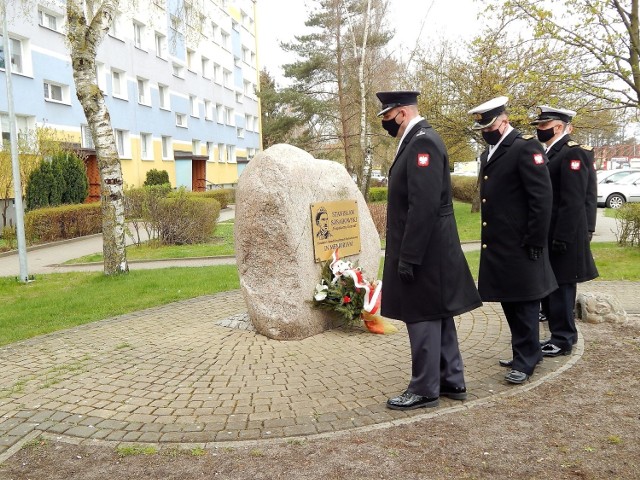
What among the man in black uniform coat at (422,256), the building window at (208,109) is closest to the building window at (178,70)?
the building window at (208,109)

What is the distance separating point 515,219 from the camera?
4211 millimetres

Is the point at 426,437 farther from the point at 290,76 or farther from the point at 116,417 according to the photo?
the point at 290,76

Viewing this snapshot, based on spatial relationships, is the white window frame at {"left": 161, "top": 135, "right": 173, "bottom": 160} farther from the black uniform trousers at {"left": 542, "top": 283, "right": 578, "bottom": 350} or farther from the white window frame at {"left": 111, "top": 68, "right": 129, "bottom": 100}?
the black uniform trousers at {"left": 542, "top": 283, "right": 578, "bottom": 350}

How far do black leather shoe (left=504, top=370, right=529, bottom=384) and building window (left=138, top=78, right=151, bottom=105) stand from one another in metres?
29.1

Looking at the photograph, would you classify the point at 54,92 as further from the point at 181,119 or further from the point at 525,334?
the point at 525,334

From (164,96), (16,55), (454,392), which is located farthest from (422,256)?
(164,96)

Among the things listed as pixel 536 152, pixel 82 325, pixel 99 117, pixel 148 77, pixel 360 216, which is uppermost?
pixel 148 77

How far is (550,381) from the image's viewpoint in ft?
14.2

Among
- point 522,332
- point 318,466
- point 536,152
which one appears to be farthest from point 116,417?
point 536,152

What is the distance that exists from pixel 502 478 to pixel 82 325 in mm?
5334

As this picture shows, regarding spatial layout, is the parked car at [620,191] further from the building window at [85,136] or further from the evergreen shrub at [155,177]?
the building window at [85,136]

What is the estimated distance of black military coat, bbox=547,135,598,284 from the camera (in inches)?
189

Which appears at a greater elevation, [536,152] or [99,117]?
[99,117]

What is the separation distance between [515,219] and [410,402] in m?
1.57
